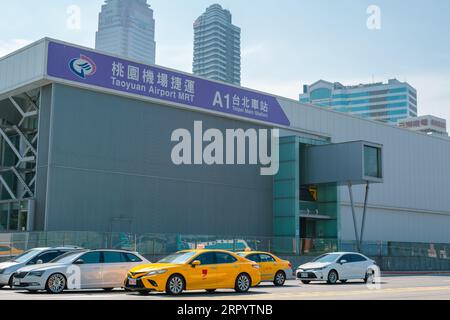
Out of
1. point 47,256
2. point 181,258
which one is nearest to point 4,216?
point 47,256

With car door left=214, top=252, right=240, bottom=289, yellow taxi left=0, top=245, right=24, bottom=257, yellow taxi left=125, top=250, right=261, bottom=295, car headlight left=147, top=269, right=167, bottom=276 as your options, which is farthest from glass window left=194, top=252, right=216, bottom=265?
yellow taxi left=0, top=245, right=24, bottom=257

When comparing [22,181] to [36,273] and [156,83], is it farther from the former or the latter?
[36,273]

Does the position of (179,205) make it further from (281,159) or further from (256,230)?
(281,159)

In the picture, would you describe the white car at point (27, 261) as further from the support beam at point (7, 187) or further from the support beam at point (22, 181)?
the support beam at point (7, 187)

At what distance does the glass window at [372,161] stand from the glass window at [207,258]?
26070 millimetres

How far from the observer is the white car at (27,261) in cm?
2136

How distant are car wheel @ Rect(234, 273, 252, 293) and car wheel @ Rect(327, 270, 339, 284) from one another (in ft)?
24.8

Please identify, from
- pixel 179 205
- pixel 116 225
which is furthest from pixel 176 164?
pixel 116 225

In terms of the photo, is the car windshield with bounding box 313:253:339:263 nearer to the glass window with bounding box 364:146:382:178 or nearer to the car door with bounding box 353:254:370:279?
the car door with bounding box 353:254:370:279

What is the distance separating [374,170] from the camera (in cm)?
4453

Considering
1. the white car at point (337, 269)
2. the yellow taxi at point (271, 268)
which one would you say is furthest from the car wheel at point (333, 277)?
the yellow taxi at point (271, 268)

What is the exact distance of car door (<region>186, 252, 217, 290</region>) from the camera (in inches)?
747

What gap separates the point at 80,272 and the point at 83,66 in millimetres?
17487
